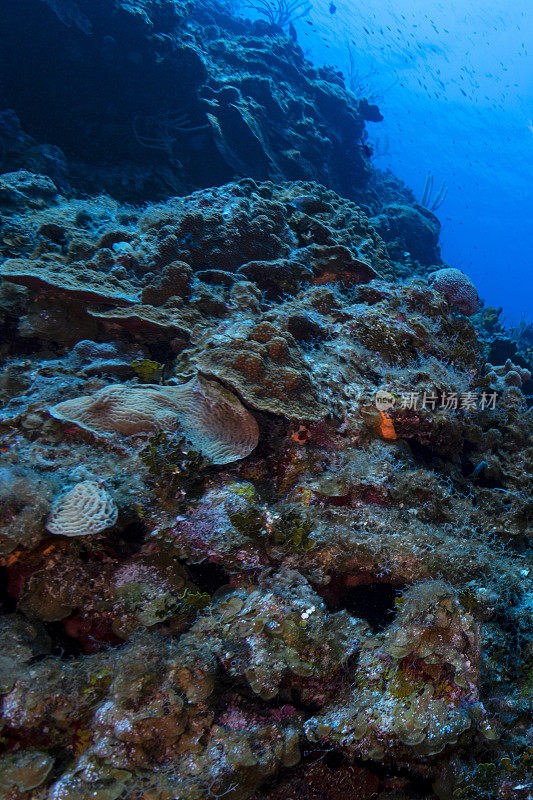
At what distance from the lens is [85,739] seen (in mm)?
1692

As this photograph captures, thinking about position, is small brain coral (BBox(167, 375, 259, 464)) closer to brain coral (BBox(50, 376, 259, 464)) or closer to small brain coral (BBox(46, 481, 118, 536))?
brain coral (BBox(50, 376, 259, 464))

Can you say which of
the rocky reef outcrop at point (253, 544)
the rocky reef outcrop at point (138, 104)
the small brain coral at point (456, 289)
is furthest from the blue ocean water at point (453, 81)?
the rocky reef outcrop at point (253, 544)

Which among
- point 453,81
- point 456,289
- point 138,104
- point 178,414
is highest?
A: point 453,81

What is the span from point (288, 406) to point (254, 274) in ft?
8.62

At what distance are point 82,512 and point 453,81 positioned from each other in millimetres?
84950

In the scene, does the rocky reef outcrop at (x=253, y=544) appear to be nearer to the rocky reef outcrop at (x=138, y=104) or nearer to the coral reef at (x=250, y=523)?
the coral reef at (x=250, y=523)

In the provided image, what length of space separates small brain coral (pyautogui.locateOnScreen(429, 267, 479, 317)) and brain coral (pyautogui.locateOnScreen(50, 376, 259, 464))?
392 cm

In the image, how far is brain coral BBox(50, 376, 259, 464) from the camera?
2.93 meters

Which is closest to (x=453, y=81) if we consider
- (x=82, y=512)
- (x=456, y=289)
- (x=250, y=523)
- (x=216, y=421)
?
(x=456, y=289)

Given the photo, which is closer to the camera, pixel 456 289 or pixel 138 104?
pixel 456 289

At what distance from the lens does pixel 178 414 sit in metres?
3.14

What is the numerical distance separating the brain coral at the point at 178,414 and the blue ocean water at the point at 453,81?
49.3 m

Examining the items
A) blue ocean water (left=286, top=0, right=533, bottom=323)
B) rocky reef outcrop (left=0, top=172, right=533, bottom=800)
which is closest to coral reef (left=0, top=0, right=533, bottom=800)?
rocky reef outcrop (left=0, top=172, right=533, bottom=800)

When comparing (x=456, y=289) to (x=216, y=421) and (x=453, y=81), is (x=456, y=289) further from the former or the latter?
(x=453, y=81)
